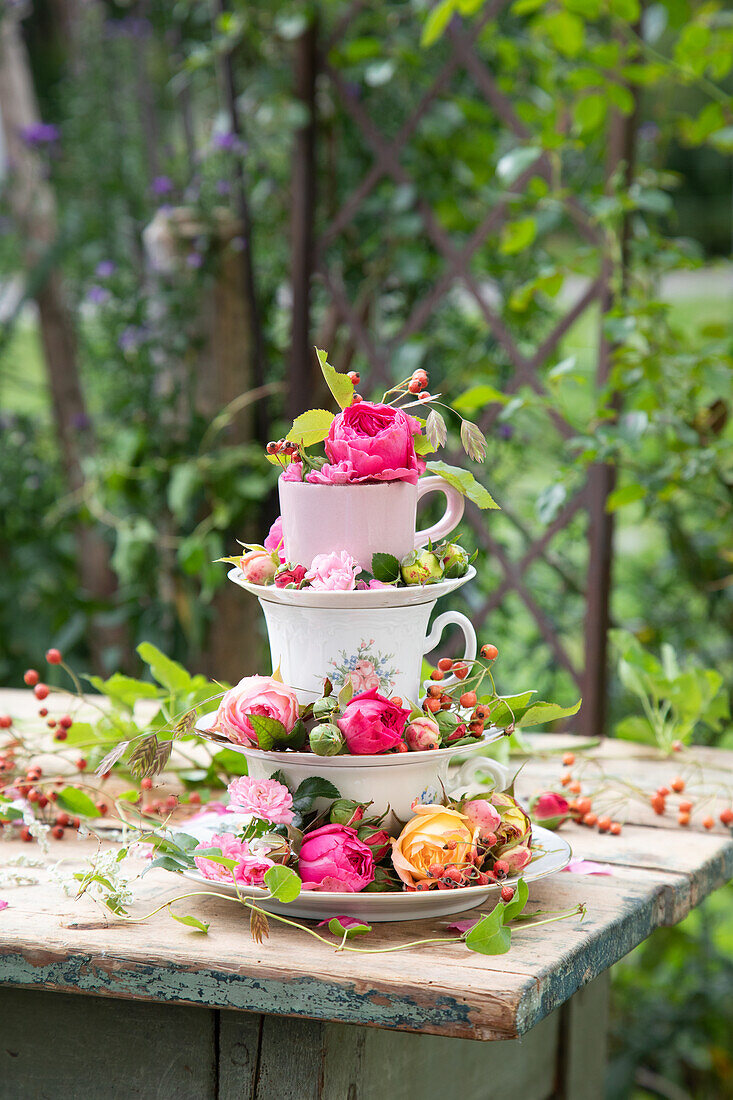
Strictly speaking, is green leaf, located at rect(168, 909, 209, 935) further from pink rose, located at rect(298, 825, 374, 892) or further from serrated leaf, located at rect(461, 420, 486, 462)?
serrated leaf, located at rect(461, 420, 486, 462)

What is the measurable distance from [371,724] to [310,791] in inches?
2.4

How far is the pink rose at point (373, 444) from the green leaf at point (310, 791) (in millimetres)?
190

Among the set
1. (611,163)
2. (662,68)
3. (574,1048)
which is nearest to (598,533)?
(611,163)

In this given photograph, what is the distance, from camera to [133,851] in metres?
0.88

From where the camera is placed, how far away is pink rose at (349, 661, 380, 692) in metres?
0.74

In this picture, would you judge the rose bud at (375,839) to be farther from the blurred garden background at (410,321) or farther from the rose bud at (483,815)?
the blurred garden background at (410,321)

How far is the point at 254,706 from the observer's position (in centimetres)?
72

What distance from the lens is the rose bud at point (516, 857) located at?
2.41 feet

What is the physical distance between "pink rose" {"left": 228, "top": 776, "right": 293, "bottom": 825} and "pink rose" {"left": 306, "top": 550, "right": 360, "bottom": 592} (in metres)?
0.12

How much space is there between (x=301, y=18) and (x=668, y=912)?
143 cm

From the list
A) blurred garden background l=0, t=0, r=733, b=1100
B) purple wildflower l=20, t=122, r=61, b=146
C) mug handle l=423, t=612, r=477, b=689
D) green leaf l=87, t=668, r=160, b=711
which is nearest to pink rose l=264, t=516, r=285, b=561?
mug handle l=423, t=612, r=477, b=689

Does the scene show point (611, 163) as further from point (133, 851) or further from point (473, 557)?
point (133, 851)

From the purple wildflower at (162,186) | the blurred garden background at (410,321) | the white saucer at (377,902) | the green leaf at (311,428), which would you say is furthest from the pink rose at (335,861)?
the purple wildflower at (162,186)

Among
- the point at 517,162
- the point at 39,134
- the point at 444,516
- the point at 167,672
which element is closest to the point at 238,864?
the point at 444,516
